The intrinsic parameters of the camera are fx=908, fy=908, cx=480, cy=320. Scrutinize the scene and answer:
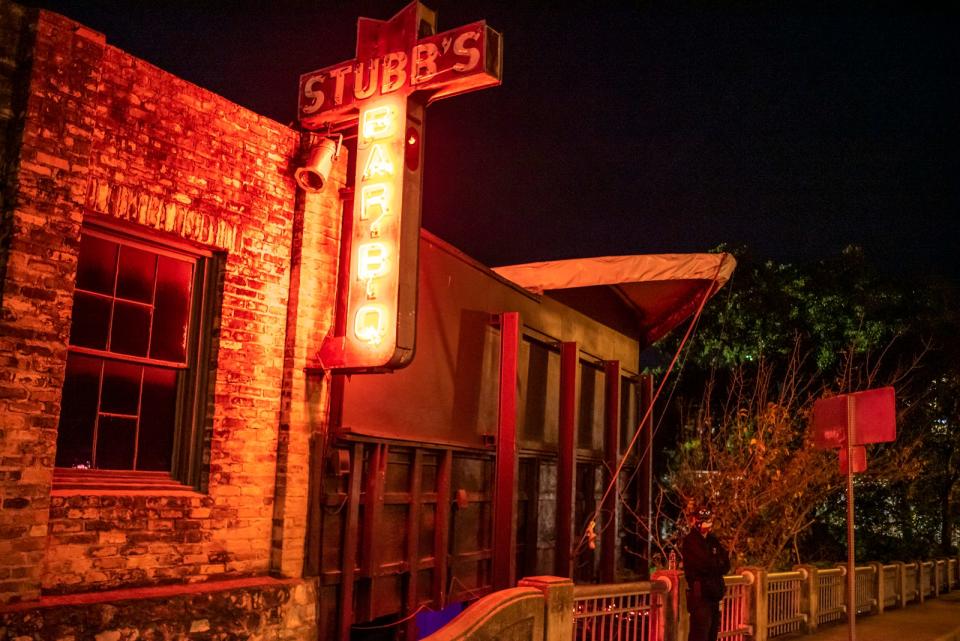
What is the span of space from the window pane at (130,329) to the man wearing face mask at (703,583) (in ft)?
20.8

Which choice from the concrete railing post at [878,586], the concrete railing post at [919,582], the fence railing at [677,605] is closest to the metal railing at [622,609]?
the fence railing at [677,605]

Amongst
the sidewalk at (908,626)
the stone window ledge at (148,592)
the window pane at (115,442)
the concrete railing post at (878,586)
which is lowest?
the sidewalk at (908,626)

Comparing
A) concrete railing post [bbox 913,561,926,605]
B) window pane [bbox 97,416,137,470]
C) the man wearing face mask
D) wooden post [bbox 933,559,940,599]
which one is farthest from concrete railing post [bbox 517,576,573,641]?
wooden post [bbox 933,559,940,599]

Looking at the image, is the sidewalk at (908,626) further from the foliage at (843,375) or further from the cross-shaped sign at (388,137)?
the cross-shaped sign at (388,137)

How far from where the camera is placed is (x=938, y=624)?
52.0 ft

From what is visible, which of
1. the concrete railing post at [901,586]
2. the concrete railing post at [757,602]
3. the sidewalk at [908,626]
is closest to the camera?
the concrete railing post at [757,602]

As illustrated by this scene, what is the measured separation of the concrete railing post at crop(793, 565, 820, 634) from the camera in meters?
14.2

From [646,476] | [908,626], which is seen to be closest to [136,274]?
[646,476]

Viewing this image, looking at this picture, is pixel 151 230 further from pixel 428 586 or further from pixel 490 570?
pixel 490 570

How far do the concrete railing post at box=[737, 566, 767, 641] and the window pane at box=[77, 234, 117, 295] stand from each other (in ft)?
29.6

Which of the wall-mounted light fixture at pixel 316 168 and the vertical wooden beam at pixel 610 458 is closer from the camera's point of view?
the wall-mounted light fixture at pixel 316 168

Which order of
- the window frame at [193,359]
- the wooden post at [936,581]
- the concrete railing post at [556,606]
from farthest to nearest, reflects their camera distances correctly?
the wooden post at [936,581] < the concrete railing post at [556,606] < the window frame at [193,359]

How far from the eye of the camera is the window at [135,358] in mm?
7074

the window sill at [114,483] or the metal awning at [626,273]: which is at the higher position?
the metal awning at [626,273]
